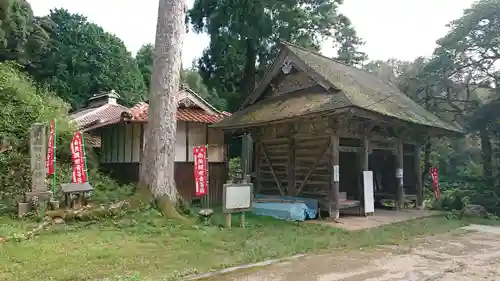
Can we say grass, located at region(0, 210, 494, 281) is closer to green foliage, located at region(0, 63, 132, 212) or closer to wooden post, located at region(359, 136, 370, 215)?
wooden post, located at region(359, 136, 370, 215)

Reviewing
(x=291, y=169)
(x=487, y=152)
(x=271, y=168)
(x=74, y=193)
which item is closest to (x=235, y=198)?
(x=291, y=169)

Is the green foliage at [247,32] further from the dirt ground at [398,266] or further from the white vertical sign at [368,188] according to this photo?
the dirt ground at [398,266]

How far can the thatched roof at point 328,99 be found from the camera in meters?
10.7

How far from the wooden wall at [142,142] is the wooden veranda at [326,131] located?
3.25 ft

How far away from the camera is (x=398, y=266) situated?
19.5 ft

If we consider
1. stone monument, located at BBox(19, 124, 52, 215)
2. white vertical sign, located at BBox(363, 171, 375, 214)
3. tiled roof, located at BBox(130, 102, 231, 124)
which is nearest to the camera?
stone monument, located at BBox(19, 124, 52, 215)

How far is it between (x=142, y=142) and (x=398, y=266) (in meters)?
9.86

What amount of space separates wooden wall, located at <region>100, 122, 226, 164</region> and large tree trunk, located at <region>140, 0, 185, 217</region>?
126 inches

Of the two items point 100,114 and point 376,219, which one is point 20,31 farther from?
point 376,219

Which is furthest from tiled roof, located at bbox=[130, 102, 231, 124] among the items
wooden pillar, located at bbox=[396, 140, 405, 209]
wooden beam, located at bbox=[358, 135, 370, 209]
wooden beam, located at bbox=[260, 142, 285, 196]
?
wooden pillar, located at bbox=[396, 140, 405, 209]

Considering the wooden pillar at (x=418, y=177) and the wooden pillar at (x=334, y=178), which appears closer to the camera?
the wooden pillar at (x=334, y=178)

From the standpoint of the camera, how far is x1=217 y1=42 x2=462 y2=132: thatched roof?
35.0 feet

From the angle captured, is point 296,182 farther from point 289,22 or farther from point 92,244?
point 289,22

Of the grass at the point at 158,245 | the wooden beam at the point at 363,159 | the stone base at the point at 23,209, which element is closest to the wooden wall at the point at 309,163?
the wooden beam at the point at 363,159
